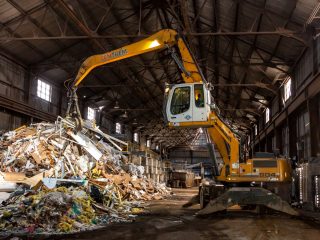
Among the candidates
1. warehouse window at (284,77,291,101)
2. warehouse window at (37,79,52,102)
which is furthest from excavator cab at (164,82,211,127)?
warehouse window at (37,79,52,102)

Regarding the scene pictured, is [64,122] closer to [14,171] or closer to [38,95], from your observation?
[14,171]

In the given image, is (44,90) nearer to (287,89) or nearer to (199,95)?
(287,89)

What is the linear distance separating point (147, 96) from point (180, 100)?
2079cm

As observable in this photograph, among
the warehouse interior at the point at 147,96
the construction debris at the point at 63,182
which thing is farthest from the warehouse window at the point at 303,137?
the construction debris at the point at 63,182

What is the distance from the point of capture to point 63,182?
13117 mm

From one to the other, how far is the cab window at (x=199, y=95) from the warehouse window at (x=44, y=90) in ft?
51.5

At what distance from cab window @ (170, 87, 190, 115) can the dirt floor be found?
3.44m

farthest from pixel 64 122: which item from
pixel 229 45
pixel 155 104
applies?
pixel 155 104

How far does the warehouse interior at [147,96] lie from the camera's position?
10.5m

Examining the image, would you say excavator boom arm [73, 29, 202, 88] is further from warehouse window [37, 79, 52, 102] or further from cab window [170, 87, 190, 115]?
warehouse window [37, 79, 52, 102]

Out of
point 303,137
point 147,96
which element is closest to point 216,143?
point 303,137

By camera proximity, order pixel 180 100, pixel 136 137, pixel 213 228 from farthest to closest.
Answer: pixel 136 137 → pixel 180 100 → pixel 213 228

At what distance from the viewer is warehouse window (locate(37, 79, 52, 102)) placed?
80.8ft

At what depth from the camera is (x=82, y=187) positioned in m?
12.9
